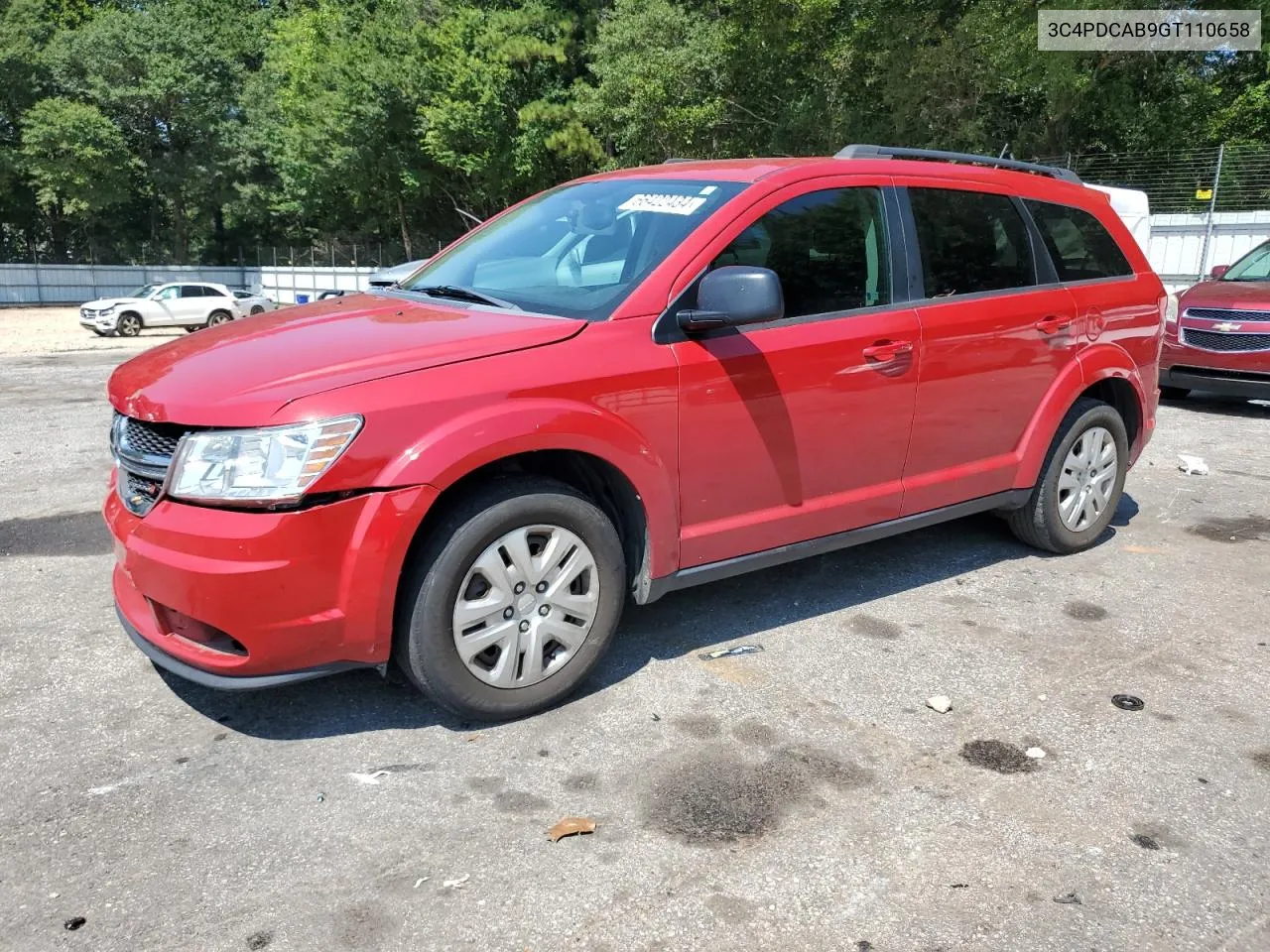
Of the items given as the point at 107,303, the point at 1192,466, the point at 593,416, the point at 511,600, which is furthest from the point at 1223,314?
the point at 107,303

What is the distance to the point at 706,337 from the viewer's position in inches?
140

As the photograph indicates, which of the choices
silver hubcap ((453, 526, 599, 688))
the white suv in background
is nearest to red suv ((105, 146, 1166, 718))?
silver hubcap ((453, 526, 599, 688))

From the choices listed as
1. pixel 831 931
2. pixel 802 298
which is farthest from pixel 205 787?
pixel 802 298

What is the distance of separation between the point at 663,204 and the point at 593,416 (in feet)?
3.60

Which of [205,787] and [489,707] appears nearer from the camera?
[205,787]

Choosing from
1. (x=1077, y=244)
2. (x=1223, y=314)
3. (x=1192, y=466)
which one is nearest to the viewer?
(x=1077, y=244)

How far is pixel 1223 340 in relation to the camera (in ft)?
30.1

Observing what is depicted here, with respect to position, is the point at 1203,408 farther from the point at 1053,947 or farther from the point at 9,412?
the point at 9,412

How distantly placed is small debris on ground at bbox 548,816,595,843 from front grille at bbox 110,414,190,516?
5.11ft

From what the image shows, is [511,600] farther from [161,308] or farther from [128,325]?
[161,308]

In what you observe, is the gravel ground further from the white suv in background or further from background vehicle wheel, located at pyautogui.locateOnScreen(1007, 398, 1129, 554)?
the white suv in background

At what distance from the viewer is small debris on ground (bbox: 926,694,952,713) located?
138 inches

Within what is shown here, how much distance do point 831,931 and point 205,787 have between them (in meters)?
1.86

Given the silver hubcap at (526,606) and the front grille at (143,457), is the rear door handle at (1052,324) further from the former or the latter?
the front grille at (143,457)
